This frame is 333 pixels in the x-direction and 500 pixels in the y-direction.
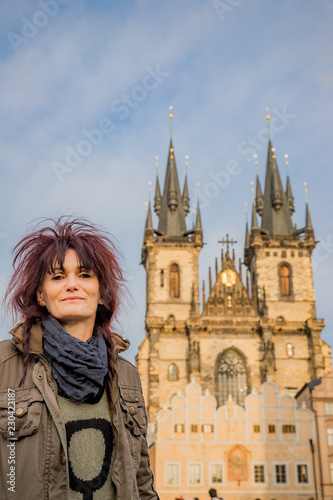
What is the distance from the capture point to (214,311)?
43.9m

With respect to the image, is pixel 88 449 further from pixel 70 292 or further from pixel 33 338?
pixel 70 292

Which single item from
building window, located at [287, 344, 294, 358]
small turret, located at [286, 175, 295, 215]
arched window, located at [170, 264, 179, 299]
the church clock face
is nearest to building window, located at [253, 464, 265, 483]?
building window, located at [287, 344, 294, 358]

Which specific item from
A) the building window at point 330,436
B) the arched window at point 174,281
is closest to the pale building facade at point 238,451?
the building window at point 330,436

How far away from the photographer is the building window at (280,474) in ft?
84.1

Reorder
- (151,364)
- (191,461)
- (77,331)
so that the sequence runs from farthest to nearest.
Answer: (151,364) < (191,461) < (77,331)

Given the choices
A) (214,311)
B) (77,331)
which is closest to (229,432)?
(214,311)

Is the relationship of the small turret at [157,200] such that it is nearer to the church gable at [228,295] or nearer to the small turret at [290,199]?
the church gable at [228,295]

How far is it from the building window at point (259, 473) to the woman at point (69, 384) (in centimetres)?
2502

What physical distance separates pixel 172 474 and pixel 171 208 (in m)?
27.2

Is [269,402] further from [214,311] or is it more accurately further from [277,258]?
[277,258]

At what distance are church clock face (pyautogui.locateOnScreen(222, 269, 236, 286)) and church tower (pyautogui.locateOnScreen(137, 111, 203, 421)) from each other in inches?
101

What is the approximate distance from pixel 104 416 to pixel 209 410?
26119 mm

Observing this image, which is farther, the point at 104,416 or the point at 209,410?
the point at 209,410

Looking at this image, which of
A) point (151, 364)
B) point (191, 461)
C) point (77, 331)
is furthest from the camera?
point (151, 364)
